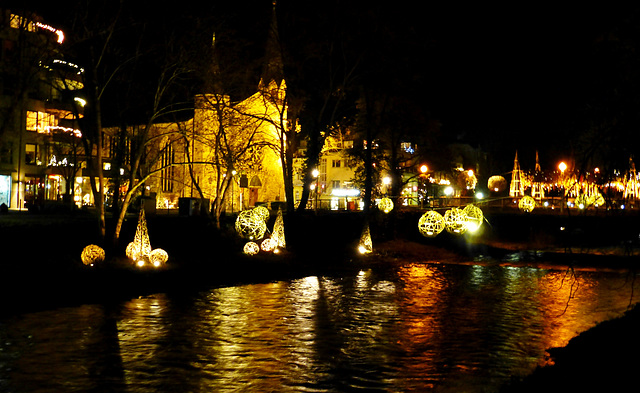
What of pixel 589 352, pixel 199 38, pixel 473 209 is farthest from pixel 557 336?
pixel 199 38

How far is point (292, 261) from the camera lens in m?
25.8

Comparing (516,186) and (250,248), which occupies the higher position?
(516,186)

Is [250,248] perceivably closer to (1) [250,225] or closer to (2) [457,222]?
(1) [250,225]

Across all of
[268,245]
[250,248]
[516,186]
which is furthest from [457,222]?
[516,186]

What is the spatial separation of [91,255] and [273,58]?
62.8 feet

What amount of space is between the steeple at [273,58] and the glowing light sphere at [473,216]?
41.2 feet

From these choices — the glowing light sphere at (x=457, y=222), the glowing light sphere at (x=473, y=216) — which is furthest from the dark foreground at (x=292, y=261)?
the glowing light sphere at (x=457, y=222)

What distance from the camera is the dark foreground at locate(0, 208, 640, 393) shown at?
22.9ft

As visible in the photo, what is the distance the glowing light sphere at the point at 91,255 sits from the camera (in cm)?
1917

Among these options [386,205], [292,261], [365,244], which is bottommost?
[292,261]

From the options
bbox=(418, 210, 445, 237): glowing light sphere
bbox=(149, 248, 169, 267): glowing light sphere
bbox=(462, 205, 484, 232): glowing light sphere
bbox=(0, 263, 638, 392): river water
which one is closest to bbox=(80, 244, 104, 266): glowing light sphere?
bbox=(149, 248, 169, 267): glowing light sphere

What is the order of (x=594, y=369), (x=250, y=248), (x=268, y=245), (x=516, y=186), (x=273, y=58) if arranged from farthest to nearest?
(x=516, y=186) < (x=273, y=58) < (x=268, y=245) < (x=250, y=248) < (x=594, y=369)

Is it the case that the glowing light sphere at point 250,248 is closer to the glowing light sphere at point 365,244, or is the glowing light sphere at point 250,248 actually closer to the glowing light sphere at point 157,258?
the glowing light sphere at point 157,258

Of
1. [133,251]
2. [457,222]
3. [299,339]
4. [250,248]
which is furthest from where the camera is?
[250,248]
